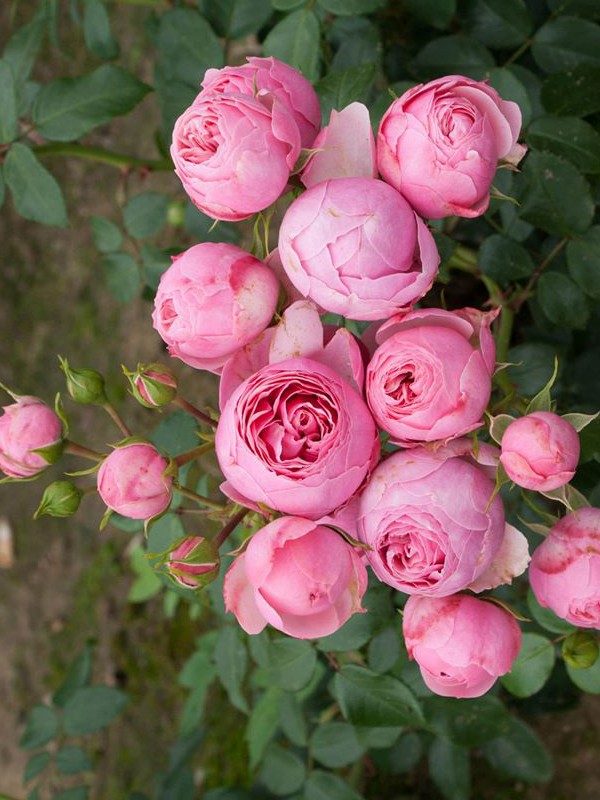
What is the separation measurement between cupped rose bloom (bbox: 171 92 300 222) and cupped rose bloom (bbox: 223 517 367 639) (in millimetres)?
220

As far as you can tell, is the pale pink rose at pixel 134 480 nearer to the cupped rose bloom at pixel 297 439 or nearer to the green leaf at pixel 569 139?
the cupped rose bloom at pixel 297 439

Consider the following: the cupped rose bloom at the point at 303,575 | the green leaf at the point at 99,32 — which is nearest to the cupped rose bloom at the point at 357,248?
the cupped rose bloom at the point at 303,575

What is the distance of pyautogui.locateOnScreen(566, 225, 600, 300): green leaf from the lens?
0.80 m

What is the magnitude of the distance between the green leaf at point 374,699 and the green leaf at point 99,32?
30.3 inches

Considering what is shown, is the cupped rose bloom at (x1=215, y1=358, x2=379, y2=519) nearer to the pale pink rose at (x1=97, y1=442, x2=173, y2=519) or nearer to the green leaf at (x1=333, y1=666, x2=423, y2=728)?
the pale pink rose at (x1=97, y1=442, x2=173, y2=519)

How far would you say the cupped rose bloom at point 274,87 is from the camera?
58 cm

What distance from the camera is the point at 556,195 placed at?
0.79m

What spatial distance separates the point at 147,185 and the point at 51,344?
1.93 ft

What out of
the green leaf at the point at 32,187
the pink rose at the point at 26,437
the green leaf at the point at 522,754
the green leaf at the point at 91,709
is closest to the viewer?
the pink rose at the point at 26,437

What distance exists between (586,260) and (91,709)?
923mm

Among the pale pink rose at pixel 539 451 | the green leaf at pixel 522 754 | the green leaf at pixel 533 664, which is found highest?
the pale pink rose at pixel 539 451

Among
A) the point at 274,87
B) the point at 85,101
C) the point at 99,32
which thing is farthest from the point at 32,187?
the point at 274,87

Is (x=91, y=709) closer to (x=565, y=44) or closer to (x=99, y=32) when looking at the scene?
(x=99, y=32)

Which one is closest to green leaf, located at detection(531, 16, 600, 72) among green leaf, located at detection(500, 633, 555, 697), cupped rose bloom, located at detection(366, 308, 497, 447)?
cupped rose bloom, located at detection(366, 308, 497, 447)
